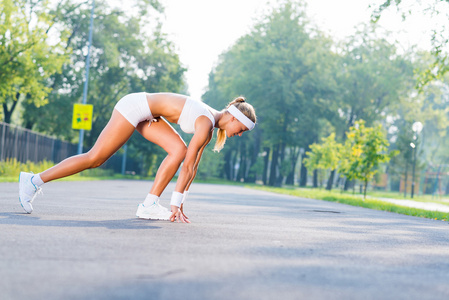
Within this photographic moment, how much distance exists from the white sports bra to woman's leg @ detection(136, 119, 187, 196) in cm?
32

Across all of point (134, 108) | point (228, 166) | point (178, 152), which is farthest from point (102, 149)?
point (228, 166)

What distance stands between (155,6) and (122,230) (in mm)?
41075

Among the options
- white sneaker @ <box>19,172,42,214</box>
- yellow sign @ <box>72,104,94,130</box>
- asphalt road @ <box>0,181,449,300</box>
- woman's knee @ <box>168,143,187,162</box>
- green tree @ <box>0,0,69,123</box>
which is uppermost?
green tree @ <box>0,0,69,123</box>

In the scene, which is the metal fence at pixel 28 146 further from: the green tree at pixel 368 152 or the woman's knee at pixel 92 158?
the woman's knee at pixel 92 158

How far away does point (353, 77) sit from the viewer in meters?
52.4

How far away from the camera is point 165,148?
23.0 feet

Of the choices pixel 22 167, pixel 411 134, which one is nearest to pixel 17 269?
pixel 22 167

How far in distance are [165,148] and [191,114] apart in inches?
25.0

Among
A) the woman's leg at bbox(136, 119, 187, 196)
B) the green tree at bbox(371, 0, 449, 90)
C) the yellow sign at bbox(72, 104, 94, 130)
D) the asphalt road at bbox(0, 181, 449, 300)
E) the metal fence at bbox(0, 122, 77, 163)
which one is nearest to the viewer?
the asphalt road at bbox(0, 181, 449, 300)

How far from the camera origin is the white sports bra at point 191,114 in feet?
21.5

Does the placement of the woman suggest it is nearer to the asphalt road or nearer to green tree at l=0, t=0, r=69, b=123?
the asphalt road

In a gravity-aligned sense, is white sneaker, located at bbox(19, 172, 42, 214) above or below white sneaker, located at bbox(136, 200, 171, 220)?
above

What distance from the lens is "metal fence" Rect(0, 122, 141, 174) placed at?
23875 millimetres

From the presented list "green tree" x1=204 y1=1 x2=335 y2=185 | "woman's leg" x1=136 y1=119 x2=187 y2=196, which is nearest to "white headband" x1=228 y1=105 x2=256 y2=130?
"woman's leg" x1=136 y1=119 x2=187 y2=196
